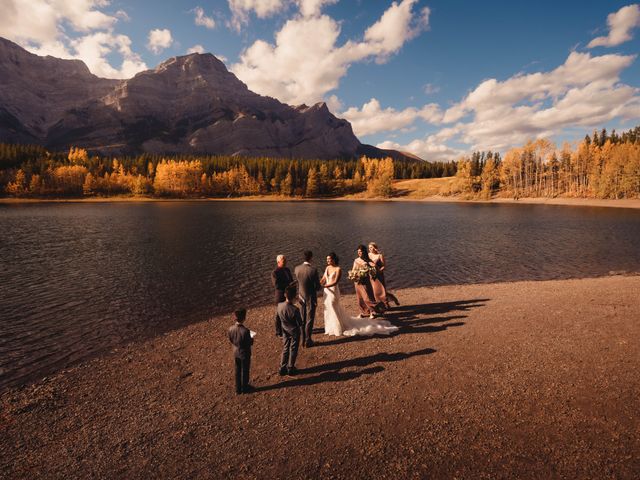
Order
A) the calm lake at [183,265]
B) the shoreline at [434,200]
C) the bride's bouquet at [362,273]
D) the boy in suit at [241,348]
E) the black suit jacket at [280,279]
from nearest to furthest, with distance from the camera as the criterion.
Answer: the boy in suit at [241,348], the black suit jacket at [280,279], the bride's bouquet at [362,273], the calm lake at [183,265], the shoreline at [434,200]

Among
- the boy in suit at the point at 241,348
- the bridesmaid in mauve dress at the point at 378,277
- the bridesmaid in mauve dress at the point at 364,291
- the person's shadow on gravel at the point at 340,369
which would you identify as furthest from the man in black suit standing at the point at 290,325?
the bridesmaid in mauve dress at the point at 378,277

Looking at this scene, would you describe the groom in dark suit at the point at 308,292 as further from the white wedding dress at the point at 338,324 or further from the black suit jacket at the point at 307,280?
the white wedding dress at the point at 338,324

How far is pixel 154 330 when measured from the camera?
17484 mm

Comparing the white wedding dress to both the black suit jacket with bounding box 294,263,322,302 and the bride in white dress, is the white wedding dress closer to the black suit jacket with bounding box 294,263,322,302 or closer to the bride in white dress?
the bride in white dress

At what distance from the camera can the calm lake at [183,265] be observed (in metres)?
17.3

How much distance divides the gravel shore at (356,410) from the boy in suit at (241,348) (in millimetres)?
517

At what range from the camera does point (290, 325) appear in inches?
439

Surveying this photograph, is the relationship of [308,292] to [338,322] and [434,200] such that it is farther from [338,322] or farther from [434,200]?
[434,200]

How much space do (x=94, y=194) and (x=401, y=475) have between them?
182 meters

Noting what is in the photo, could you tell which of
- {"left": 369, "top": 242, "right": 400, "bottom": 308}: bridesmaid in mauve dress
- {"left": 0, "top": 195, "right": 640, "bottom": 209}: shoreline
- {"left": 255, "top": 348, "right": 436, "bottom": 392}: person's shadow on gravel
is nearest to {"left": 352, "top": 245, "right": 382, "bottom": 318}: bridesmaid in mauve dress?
{"left": 369, "top": 242, "right": 400, "bottom": 308}: bridesmaid in mauve dress

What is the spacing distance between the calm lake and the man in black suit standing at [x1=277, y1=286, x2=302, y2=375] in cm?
925

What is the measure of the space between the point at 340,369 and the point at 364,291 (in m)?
5.30

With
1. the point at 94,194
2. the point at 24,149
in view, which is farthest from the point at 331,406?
the point at 24,149

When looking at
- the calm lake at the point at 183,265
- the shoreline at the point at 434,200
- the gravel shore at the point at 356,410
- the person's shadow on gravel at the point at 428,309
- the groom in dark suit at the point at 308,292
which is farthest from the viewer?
the shoreline at the point at 434,200
